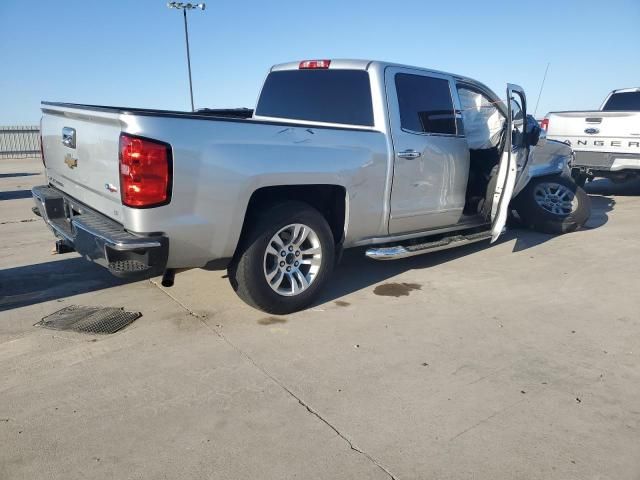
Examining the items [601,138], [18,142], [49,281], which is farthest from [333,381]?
[18,142]

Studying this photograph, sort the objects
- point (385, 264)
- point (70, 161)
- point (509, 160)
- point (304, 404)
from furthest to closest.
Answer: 1. point (385, 264)
2. point (509, 160)
3. point (70, 161)
4. point (304, 404)

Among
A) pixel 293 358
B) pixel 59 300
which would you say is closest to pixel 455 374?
pixel 293 358

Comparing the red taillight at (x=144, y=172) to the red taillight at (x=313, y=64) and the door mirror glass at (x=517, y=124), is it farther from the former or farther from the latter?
the door mirror glass at (x=517, y=124)

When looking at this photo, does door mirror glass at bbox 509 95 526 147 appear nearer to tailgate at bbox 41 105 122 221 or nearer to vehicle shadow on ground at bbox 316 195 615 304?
vehicle shadow on ground at bbox 316 195 615 304

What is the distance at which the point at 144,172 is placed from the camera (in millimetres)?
3021

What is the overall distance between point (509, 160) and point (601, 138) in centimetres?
510

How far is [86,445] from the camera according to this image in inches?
95.1

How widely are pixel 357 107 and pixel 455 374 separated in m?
2.52

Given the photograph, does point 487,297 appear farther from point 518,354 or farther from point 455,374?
point 455,374

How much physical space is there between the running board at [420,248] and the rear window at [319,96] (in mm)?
1138

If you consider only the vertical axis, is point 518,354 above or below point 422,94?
below

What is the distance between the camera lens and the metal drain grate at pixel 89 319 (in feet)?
12.1

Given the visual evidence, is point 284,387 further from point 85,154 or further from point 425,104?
point 425,104

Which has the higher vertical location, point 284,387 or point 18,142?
point 18,142
